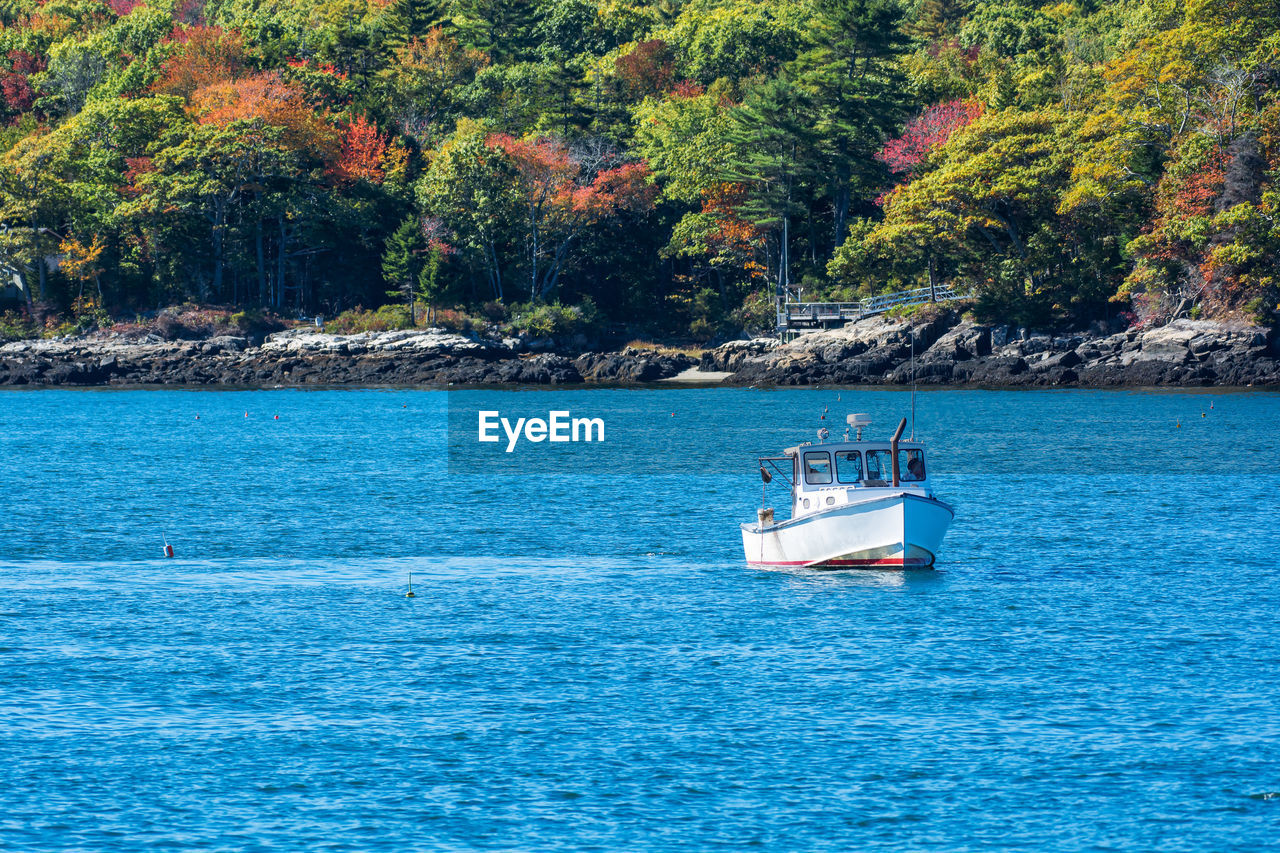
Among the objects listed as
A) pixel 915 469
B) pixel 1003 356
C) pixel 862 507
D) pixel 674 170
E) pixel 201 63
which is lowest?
pixel 862 507

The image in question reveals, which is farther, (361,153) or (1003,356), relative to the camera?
(361,153)

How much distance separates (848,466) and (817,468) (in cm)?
85

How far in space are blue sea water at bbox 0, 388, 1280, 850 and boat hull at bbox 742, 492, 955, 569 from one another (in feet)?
2.20

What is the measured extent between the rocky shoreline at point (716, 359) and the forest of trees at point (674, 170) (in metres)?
3.47

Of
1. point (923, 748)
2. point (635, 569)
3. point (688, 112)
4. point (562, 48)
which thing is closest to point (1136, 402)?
point (688, 112)

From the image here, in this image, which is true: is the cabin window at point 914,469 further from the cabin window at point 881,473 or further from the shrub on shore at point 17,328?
the shrub on shore at point 17,328

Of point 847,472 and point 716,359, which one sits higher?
point 716,359

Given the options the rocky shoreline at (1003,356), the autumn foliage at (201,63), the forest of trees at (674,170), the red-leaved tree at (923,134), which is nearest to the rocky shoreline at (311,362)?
the forest of trees at (674,170)

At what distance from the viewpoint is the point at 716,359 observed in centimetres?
12244

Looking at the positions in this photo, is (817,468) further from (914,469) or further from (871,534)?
(914,469)

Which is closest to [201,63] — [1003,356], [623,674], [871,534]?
[1003,356]

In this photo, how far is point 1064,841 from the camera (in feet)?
65.8

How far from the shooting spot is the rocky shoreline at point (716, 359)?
104750mm

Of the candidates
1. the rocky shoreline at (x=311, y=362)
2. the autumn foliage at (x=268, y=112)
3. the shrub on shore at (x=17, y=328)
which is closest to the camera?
the rocky shoreline at (x=311, y=362)
